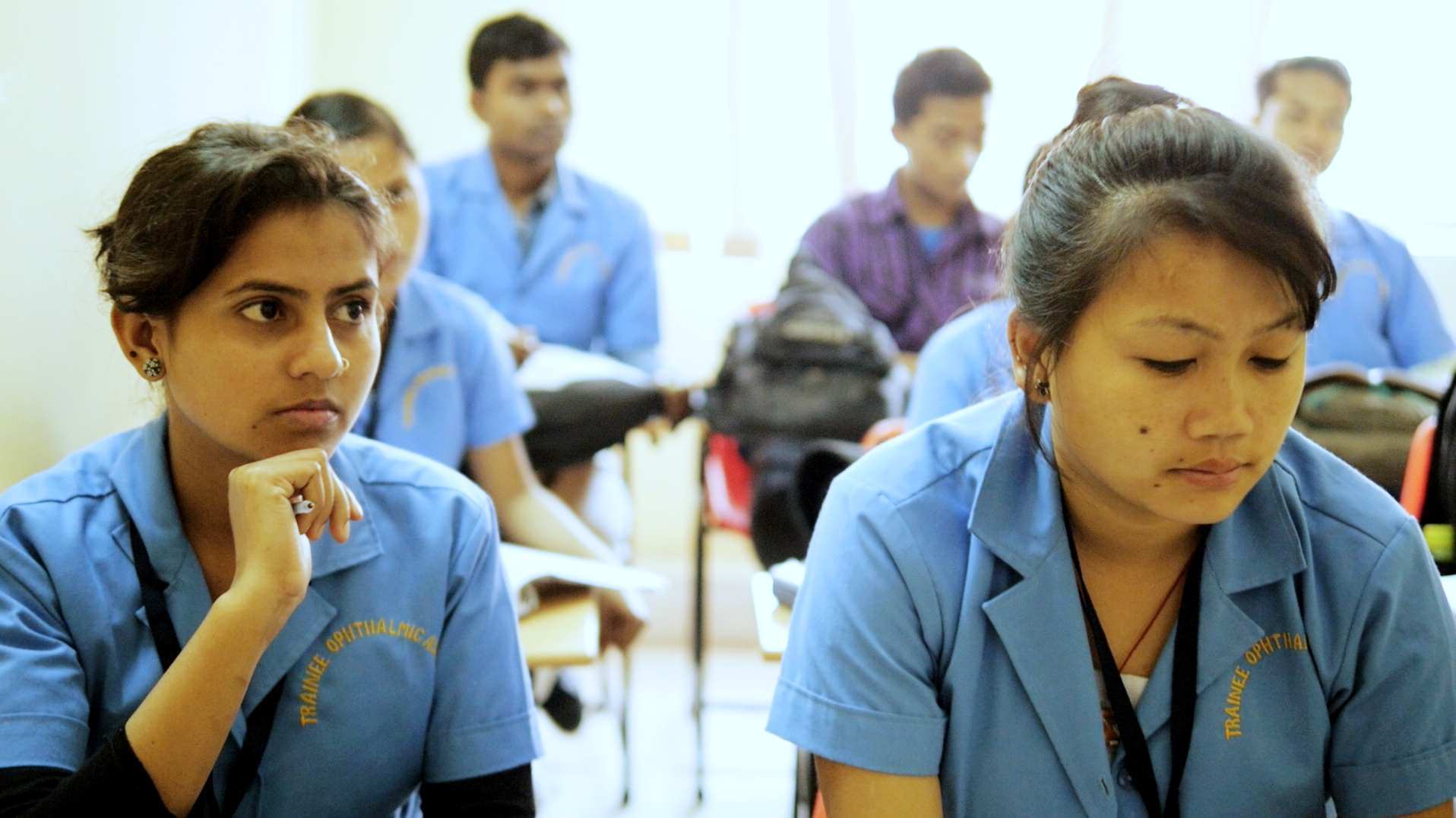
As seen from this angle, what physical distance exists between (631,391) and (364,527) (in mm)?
1466

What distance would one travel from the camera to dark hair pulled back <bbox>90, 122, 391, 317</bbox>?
3.62ft

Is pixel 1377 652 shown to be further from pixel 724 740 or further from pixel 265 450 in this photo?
pixel 724 740

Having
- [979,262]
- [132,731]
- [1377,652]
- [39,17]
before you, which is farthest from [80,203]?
[979,262]

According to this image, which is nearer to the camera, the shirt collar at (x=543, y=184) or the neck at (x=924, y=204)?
the shirt collar at (x=543, y=184)

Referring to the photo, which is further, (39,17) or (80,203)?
(80,203)

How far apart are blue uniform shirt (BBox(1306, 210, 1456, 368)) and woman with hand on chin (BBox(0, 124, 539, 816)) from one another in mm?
2438

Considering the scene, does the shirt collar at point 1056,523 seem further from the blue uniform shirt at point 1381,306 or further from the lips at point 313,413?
the blue uniform shirt at point 1381,306

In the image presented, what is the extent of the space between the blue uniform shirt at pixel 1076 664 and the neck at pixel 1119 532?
0.04 meters

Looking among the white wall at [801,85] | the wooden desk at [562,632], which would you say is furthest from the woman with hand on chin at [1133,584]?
the white wall at [801,85]

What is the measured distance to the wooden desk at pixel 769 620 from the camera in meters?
1.46

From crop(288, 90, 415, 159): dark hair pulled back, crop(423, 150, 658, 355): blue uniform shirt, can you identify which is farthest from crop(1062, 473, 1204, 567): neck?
crop(423, 150, 658, 355): blue uniform shirt

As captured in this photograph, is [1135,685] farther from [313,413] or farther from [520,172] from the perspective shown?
[520,172]

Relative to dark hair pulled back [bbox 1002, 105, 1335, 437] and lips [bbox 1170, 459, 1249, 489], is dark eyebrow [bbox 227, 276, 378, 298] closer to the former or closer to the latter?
dark hair pulled back [bbox 1002, 105, 1335, 437]

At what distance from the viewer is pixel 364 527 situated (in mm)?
1202
